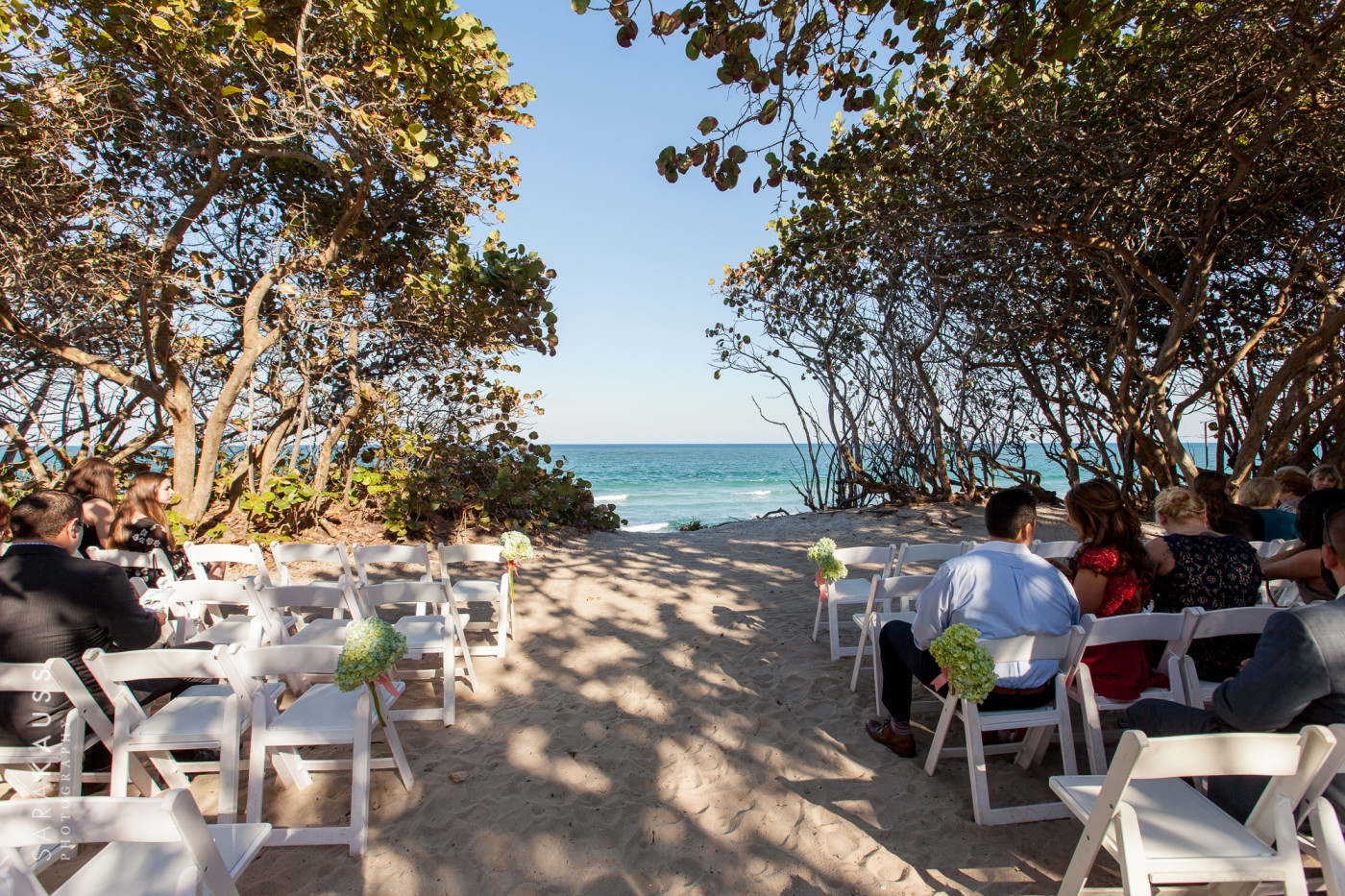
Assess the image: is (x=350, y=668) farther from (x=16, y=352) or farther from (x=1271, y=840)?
(x=16, y=352)

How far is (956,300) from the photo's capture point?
31.1ft

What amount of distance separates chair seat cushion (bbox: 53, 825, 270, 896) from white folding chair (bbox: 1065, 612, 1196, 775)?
2.78m

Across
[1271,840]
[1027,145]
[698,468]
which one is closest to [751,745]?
[1271,840]

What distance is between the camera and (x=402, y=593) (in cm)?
316

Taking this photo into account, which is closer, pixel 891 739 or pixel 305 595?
pixel 891 739

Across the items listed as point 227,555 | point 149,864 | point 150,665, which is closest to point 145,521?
point 227,555

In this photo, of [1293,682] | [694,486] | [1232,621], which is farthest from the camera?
[694,486]

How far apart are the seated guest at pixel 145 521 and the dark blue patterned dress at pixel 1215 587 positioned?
5.59 meters

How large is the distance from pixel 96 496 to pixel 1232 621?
6112 mm

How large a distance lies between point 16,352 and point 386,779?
7354mm

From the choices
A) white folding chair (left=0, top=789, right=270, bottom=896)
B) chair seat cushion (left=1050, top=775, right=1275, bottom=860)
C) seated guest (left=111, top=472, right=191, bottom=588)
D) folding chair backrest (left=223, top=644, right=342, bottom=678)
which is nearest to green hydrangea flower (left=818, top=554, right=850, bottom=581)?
chair seat cushion (left=1050, top=775, right=1275, bottom=860)

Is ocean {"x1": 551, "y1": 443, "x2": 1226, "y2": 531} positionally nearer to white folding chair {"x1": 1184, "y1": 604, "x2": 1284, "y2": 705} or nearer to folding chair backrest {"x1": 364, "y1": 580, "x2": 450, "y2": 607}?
folding chair backrest {"x1": 364, "y1": 580, "x2": 450, "y2": 607}

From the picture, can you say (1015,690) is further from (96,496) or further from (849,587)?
(96,496)

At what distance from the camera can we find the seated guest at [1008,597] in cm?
253
